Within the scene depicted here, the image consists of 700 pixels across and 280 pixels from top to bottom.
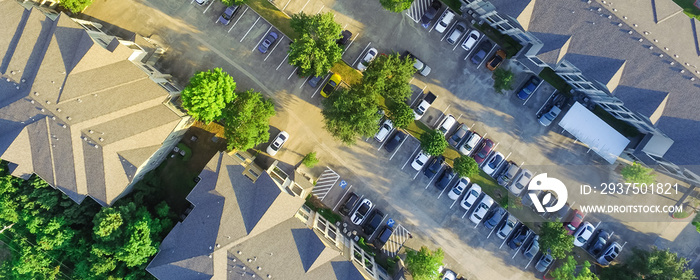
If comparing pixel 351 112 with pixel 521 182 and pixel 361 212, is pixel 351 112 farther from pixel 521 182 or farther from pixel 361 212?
pixel 521 182

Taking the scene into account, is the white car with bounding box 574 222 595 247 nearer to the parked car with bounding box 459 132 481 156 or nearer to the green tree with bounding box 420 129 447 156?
the parked car with bounding box 459 132 481 156

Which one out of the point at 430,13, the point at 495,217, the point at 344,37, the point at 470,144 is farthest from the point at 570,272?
the point at 344,37

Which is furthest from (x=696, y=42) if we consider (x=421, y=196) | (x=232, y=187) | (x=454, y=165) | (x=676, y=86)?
(x=232, y=187)

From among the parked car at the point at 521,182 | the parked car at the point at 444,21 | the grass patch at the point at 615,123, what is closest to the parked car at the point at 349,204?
the parked car at the point at 521,182

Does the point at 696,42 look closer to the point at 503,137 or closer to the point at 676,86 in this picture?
the point at 676,86

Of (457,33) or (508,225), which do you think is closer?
(457,33)

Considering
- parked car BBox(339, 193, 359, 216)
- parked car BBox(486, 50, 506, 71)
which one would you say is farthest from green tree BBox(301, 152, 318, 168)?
parked car BBox(486, 50, 506, 71)
